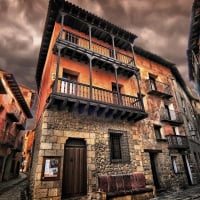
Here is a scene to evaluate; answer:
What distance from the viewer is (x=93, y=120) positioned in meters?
8.09

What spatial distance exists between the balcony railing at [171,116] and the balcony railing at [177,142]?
4.35ft

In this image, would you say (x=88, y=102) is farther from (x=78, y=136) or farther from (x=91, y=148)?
(x=91, y=148)

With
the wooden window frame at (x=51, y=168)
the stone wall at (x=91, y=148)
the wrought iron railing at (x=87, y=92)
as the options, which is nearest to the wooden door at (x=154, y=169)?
the stone wall at (x=91, y=148)

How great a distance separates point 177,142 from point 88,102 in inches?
342

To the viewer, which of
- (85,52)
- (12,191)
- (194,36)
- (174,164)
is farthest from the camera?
(194,36)

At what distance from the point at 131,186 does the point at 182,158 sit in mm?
6696

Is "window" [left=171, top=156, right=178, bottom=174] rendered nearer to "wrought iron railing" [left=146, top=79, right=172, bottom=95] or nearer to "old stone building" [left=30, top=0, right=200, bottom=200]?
"old stone building" [left=30, top=0, right=200, bottom=200]

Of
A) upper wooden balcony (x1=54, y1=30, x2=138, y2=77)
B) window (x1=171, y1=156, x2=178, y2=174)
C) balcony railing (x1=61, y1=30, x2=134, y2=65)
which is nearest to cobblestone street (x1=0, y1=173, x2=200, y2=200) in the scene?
window (x1=171, y1=156, x2=178, y2=174)

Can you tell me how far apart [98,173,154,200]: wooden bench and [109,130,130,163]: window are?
0.87m

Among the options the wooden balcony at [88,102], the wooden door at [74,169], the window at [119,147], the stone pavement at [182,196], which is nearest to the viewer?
the wooden door at [74,169]

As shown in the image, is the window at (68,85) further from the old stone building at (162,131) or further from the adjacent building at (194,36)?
the adjacent building at (194,36)

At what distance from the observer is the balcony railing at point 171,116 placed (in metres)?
12.2

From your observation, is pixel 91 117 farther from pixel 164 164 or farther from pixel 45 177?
pixel 164 164

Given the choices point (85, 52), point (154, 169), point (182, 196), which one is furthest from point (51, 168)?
point (154, 169)
